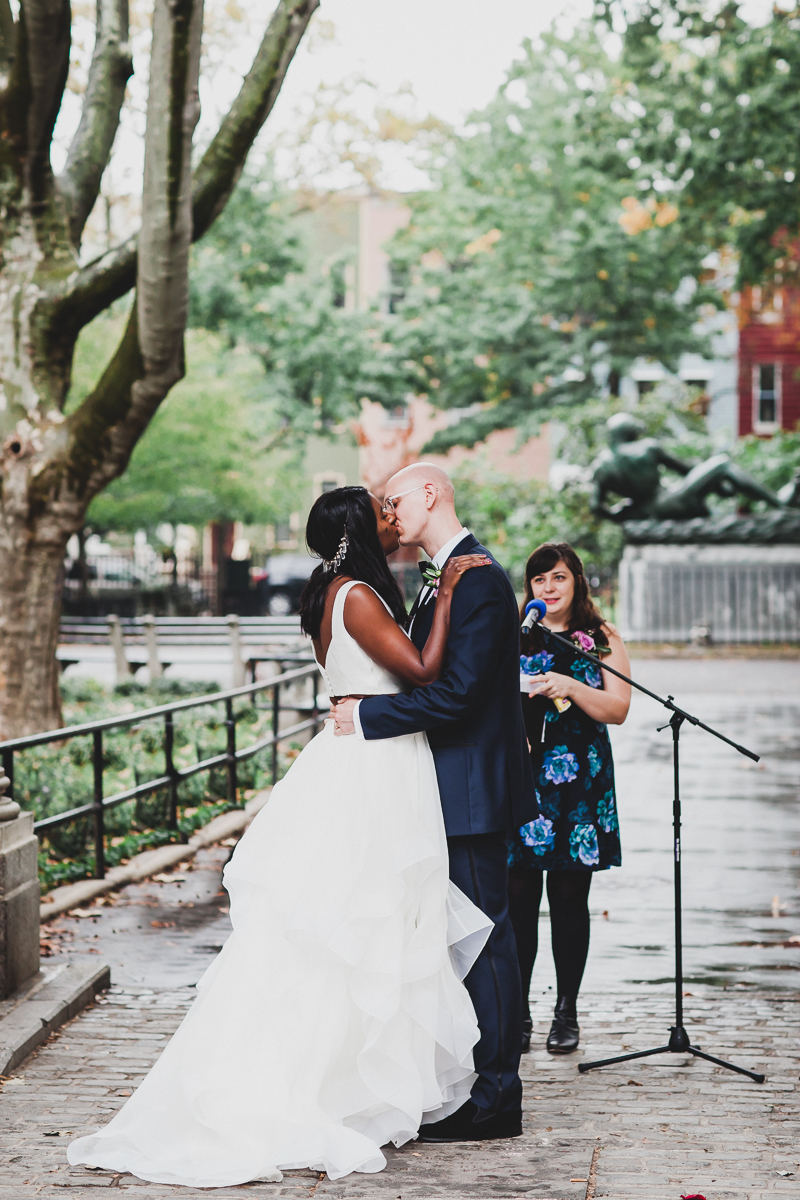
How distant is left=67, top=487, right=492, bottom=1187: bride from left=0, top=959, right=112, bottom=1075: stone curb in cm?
106

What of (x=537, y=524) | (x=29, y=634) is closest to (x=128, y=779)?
(x=29, y=634)

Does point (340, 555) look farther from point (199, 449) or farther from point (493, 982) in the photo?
point (199, 449)

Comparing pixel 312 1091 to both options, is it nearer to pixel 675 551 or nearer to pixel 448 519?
pixel 448 519

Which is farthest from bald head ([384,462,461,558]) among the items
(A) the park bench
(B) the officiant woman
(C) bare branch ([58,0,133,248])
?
(A) the park bench

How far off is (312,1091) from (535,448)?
4106cm

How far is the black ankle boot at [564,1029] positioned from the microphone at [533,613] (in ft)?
4.83

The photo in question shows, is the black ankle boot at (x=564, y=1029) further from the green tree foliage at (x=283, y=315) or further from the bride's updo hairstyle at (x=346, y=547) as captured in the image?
the green tree foliage at (x=283, y=315)

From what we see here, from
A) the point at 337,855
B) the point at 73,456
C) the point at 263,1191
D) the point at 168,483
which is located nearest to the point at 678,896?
the point at 337,855

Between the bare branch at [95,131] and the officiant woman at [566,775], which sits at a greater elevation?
the bare branch at [95,131]

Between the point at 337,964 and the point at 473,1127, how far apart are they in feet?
2.24

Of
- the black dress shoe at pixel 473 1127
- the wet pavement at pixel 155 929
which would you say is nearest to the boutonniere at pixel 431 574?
the black dress shoe at pixel 473 1127

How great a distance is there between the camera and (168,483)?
31.4 meters

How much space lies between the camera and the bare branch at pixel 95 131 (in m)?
11.6

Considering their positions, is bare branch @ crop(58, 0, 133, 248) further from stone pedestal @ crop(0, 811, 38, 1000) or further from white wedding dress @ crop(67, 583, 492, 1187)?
white wedding dress @ crop(67, 583, 492, 1187)
